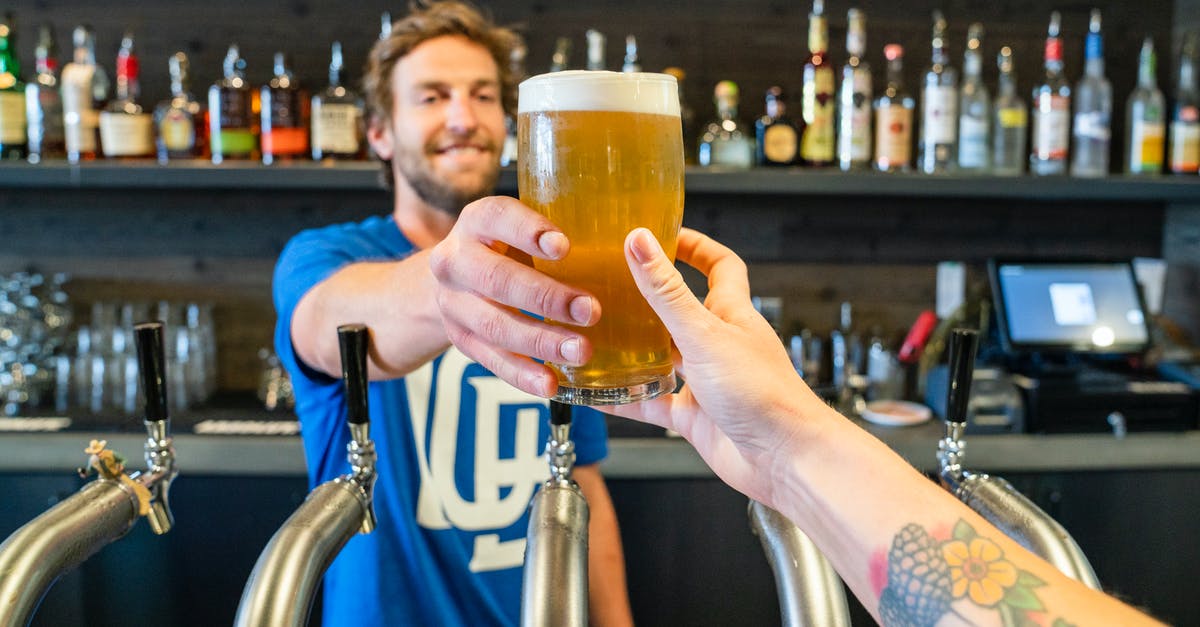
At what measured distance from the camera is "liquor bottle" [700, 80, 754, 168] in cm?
239

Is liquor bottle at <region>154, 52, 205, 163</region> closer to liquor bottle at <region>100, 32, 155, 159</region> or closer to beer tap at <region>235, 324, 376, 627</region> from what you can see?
liquor bottle at <region>100, 32, 155, 159</region>

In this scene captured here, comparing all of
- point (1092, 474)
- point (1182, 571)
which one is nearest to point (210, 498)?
point (1092, 474)

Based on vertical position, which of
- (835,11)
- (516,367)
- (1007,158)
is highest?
(835,11)

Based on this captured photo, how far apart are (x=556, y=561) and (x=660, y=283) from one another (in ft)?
0.68

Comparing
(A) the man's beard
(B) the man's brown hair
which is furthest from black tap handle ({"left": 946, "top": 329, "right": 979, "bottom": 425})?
(B) the man's brown hair

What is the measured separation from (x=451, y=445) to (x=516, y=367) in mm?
734

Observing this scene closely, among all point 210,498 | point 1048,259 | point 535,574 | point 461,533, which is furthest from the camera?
point 1048,259

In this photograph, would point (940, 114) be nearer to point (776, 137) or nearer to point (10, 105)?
point (776, 137)

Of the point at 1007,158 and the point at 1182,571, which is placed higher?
the point at 1007,158

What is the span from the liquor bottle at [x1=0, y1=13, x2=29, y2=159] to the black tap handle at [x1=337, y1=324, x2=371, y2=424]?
6.74ft

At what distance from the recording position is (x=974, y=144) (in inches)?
93.0

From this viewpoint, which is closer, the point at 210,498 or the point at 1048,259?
Answer: the point at 210,498

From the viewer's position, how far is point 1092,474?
7.25 ft

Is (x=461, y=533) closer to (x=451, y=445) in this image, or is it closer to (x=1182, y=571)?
(x=451, y=445)
